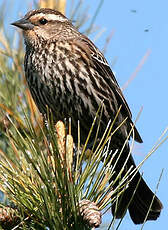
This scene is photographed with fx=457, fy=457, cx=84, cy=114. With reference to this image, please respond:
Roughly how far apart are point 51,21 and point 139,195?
1407 mm

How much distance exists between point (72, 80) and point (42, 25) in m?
0.66

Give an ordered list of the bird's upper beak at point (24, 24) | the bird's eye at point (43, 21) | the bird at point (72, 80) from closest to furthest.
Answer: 1. the bird at point (72, 80)
2. the bird's upper beak at point (24, 24)
3. the bird's eye at point (43, 21)

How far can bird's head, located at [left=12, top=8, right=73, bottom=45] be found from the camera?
2.98 m

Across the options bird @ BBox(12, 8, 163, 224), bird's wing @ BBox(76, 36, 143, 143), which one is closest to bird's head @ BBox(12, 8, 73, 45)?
bird @ BBox(12, 8, 163, 224)

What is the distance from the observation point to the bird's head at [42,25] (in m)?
2.98

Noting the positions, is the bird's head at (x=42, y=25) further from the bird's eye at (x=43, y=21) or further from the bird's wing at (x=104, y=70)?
the bird's wing at (x=104, y=70)

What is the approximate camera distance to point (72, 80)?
9.05 feet

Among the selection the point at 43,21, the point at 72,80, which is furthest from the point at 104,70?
the point at 43,21

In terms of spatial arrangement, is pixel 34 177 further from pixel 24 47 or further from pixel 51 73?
pixel 24 47

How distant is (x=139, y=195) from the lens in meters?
2.44

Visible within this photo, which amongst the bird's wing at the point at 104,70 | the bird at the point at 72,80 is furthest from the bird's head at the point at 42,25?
the bird's wing at the point at 104,70

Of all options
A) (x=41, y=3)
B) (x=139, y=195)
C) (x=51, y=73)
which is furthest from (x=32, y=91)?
(x=139, y=195)

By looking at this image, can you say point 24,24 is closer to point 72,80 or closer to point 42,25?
point 42,25

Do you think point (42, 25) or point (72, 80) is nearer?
point (72, 80)
